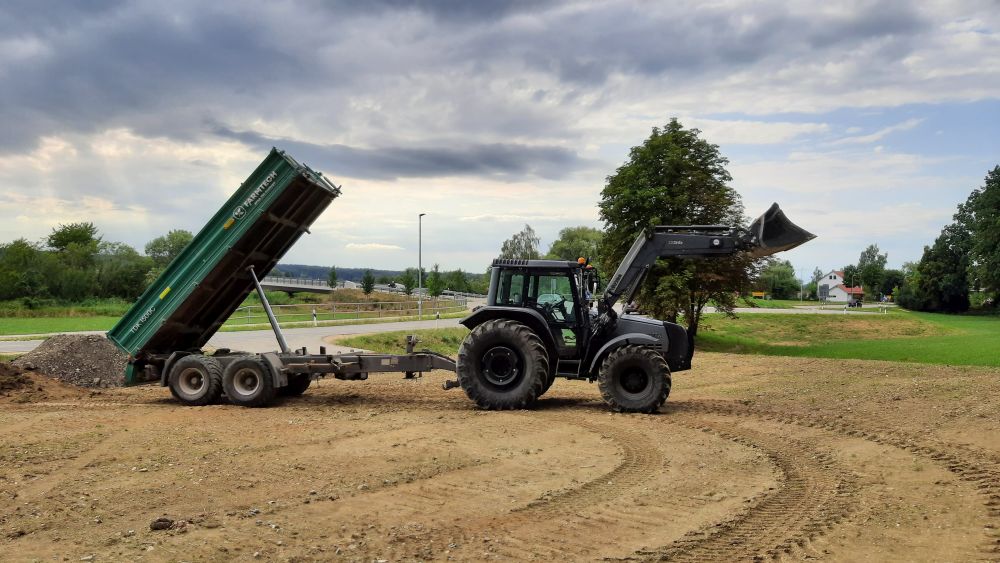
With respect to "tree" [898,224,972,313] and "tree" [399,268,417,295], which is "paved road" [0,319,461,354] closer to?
"tree" [399,268,417,295]

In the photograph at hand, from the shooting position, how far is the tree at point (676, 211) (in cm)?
3262

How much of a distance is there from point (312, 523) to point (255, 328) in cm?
2959

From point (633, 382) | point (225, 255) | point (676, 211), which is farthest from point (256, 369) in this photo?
point (676, 211)

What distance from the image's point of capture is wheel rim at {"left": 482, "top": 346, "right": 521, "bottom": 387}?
42.2ft

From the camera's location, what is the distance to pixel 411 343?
13.7 m

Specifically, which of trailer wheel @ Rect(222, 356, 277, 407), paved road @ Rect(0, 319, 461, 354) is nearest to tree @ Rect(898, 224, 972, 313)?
paved road @ Rect(0, 319, 461, 354)

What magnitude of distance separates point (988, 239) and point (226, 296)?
61.2 meters

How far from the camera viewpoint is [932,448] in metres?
10.3

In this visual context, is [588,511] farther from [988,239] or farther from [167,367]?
[988,239]

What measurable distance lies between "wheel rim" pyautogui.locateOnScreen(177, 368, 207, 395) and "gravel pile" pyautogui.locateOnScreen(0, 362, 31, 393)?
11.8 ft

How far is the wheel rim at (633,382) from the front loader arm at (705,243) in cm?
119

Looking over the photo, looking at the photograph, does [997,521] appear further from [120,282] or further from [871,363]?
[120,282]

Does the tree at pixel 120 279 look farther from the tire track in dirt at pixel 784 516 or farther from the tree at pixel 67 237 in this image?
the tire track in dirt at pixel 784 516

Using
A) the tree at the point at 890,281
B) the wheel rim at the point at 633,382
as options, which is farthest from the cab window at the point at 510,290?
the tree at the point at 890,281
